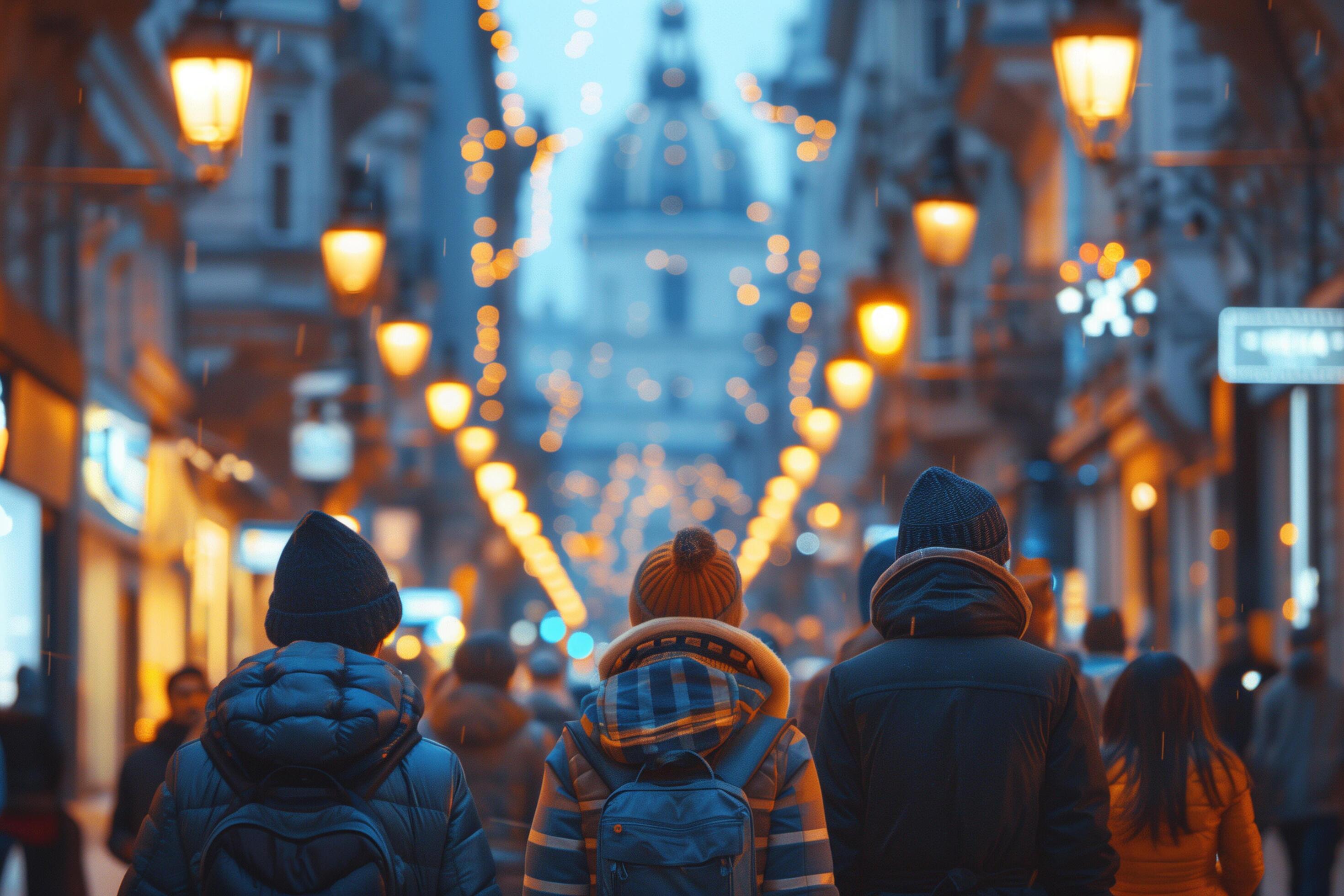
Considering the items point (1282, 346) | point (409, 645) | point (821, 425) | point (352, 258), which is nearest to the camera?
point (1282, 346)

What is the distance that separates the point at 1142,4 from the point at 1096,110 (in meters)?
11.8

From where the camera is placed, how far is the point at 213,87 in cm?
1096

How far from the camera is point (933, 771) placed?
15.3 feet

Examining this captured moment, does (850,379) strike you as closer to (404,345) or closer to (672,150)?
(404,345)

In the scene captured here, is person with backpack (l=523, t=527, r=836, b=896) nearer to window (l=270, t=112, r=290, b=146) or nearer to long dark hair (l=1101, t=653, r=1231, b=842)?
long dark hair (l=1101, t=653, r=1231, b=842)

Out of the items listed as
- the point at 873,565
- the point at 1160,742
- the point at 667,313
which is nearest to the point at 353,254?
the point at 873,565

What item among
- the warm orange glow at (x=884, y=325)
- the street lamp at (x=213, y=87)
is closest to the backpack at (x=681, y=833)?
the street lamp at (x=213, y=87)

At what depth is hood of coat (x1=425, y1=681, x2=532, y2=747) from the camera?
750 cm

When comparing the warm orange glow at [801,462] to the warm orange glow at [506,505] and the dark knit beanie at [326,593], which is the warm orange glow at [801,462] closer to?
the warm orange glow at [506,505]

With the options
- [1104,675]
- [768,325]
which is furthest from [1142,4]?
[768,325]

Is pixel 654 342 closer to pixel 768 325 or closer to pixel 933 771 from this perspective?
pixel 768 325

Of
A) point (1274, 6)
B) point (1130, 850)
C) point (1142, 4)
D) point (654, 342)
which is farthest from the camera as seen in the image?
point (654, 342)

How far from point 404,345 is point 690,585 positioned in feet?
43.6

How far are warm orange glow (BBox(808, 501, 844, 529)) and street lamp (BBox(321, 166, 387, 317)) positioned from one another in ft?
131
